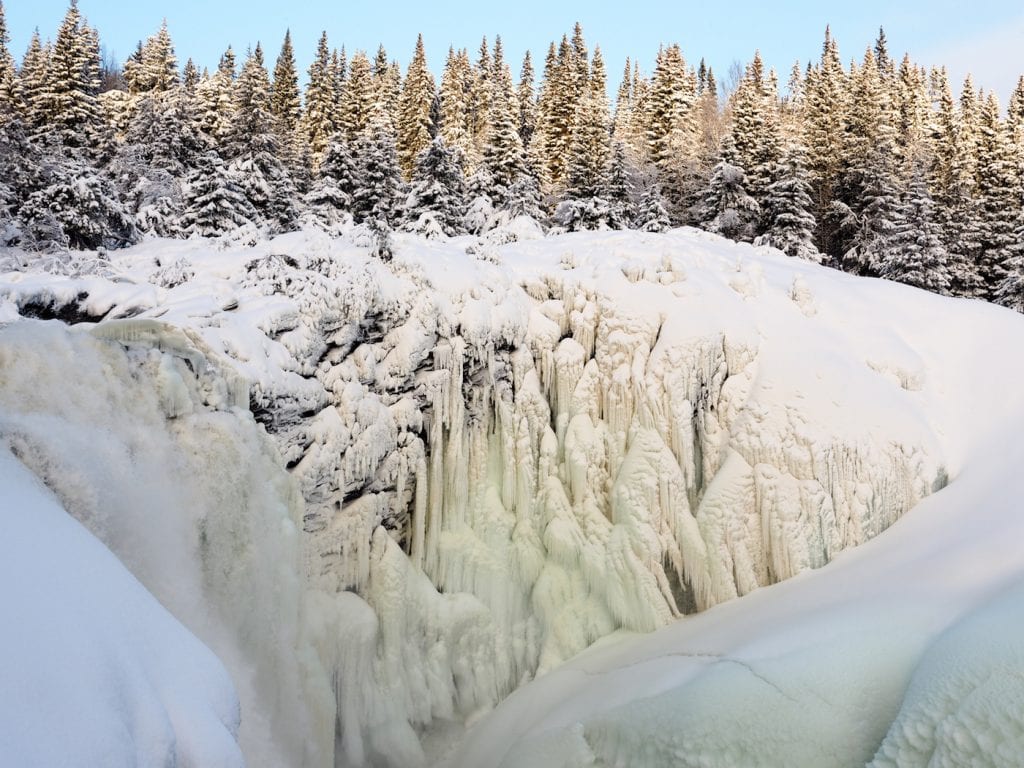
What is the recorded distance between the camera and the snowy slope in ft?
6.72

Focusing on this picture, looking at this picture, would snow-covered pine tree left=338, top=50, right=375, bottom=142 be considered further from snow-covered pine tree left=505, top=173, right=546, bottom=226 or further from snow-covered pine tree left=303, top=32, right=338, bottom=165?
snow-covered pine tree left=505, top=173, right=546, bottom=226

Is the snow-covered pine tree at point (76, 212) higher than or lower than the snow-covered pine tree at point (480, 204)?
lower

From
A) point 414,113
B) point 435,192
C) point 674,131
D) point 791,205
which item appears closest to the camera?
point 435,192

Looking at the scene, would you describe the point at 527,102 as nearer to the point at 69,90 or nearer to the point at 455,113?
the point at 455,113

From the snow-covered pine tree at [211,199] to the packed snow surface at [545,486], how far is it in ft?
34.4

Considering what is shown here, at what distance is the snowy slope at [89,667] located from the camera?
2047 millimetres

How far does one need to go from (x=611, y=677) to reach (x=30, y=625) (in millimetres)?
5902

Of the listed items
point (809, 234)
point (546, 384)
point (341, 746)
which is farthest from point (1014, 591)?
point (809, 234)

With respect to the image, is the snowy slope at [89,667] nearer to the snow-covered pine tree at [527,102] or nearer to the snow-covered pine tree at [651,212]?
the snow-covered pine tree at [651,212]

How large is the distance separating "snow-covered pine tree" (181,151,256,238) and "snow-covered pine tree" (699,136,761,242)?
612 inches

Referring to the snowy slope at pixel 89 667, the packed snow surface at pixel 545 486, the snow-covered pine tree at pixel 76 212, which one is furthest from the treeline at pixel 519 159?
the snowy slope at pixel 89 667

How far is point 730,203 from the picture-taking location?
83.7ft

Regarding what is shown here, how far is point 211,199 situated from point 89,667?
1902cm

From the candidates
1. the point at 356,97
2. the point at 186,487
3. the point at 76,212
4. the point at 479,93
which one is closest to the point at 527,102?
the point at 479,93
